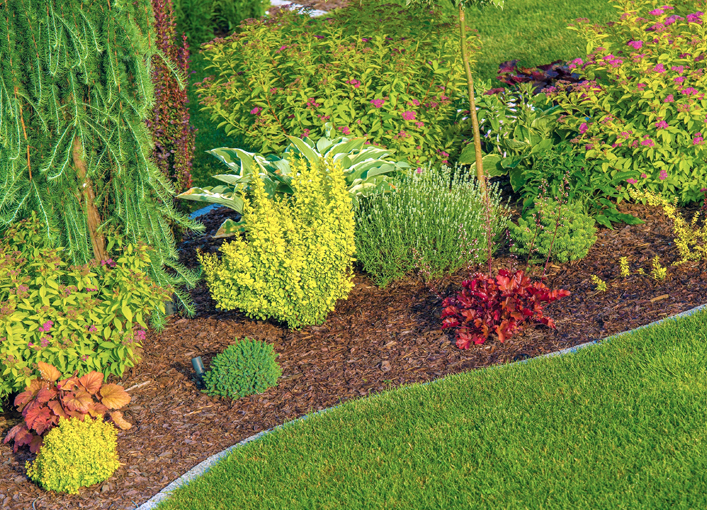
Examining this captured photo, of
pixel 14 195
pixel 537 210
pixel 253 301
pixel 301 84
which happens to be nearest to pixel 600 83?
pixel 537 210

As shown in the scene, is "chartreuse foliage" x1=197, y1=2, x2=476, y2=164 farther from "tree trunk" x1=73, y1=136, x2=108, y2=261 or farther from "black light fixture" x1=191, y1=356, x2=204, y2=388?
"black light fixture" x1=191, y1=356, x2=204, y2=388

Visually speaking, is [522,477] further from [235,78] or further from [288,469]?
[235,78]

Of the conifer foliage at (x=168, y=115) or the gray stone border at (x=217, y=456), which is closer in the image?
the gray stone border at (x=217, y=456)

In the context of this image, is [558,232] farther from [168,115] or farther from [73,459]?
[73,459]

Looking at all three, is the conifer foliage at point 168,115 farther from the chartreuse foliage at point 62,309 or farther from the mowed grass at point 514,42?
the chartreuse foliage at point 62,309

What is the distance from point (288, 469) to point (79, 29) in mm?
2932

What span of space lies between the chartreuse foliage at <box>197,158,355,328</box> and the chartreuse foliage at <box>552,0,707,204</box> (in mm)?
2444

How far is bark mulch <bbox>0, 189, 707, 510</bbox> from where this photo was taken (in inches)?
166

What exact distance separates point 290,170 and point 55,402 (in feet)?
8.57

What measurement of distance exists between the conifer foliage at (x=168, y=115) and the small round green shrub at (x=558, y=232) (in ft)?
10.6

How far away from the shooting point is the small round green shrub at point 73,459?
392cm

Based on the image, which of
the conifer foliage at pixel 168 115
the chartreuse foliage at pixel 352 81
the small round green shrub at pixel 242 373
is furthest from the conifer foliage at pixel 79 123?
the chartreuse foliage at pixel 352 81

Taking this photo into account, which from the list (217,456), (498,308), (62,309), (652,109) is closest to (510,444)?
(498,308)

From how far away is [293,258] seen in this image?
525 centimetres
